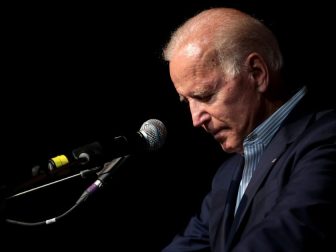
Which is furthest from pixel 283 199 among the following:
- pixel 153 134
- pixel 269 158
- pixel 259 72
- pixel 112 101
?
pixel 112 101

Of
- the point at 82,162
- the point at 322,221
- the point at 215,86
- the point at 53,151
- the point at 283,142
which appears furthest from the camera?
the point at 53,151

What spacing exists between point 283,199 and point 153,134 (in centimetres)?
54

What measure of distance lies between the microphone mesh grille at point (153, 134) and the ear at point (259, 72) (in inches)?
20.8

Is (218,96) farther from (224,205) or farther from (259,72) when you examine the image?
(224,205)

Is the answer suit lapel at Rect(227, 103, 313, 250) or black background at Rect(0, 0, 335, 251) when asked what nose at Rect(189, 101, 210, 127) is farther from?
black background at Rect(0, 0, 335, 251)

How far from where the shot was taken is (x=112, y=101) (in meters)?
2.90

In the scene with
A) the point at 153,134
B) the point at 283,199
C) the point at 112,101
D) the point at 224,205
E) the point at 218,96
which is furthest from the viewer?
the point at 112,101

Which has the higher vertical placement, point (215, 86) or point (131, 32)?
point (131, 32)

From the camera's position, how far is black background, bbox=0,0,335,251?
2672 mm

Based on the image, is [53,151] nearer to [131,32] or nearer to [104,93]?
[104,93]

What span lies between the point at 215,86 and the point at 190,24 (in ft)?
1.21

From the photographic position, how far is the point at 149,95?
2.95 meters

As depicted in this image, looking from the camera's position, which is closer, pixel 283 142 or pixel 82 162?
pixel 82 162

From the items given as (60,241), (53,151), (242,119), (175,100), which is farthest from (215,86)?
(60,241)
